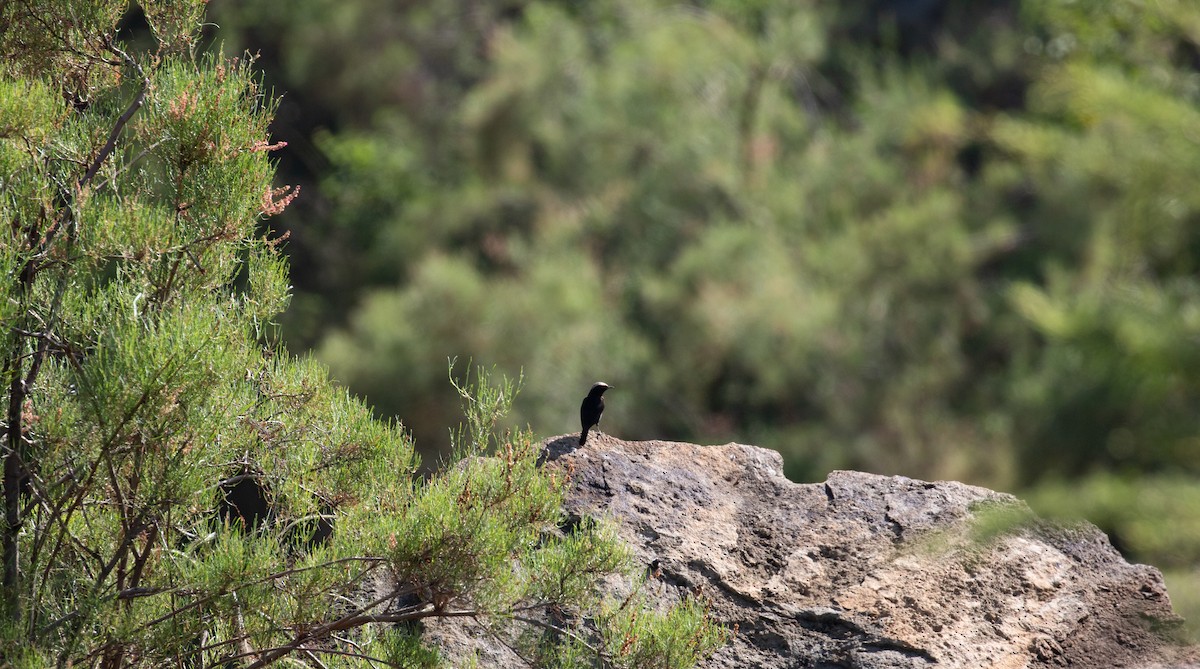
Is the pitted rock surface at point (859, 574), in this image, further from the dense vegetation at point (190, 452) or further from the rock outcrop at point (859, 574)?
the dense vegetation at point (190, 452)

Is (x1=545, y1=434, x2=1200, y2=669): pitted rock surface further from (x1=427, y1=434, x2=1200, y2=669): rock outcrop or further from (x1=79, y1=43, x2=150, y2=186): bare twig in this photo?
(x1=79, y1=43, x2=150, y2=186): bare twig

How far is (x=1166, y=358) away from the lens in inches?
35.2

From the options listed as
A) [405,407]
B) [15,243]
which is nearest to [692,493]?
[15,243]

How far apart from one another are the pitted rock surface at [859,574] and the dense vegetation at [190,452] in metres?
0.35

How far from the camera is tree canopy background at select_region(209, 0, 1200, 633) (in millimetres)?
10539

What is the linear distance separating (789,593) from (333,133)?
1152cm

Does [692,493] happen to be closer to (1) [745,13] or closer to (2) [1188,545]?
(2) [1188,545]

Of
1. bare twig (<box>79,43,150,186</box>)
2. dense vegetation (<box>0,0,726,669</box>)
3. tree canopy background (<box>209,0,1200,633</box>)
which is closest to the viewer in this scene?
dense vegetation (<box>0,0,726,669</box>)

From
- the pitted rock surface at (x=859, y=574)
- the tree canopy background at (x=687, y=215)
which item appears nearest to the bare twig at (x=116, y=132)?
the pitted rock surface at (x=859, y=574)

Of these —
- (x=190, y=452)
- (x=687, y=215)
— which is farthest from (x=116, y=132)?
(x=687, y=215)

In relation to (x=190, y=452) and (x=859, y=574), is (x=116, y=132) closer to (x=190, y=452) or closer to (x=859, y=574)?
(x=190, y=452)

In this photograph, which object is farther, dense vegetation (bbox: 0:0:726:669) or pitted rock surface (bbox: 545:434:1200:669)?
pitted rock surface (bbox: 545:434:1200:669)


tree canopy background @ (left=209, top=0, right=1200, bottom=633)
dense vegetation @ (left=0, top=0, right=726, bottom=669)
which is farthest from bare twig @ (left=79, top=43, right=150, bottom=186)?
tree canopy background @ (left=209, top=0, right=1200, bottom=633)

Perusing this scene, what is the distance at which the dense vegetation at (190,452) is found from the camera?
10.3 feet
